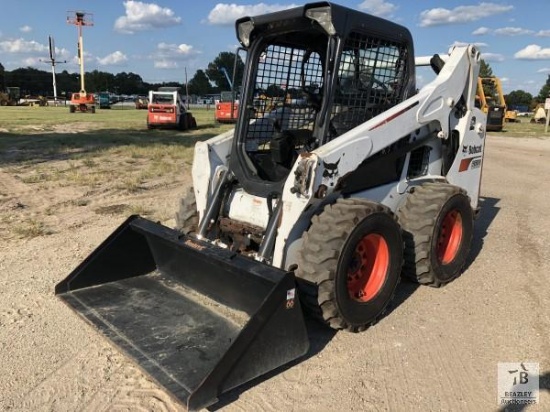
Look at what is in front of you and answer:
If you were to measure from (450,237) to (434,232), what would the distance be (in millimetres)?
624

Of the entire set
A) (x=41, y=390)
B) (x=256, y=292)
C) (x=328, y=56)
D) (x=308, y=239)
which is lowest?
(x=41, y=390)

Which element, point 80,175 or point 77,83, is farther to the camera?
point 77,83

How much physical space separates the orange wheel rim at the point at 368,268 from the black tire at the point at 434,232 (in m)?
0.58

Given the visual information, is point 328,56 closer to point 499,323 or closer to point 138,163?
point 499,323

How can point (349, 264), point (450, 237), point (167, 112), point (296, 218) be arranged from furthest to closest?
point (167, 112) → point (450, 237) → point (349, 264) → point (296, 218)

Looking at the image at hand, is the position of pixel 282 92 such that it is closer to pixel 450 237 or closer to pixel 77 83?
pixel 450 237

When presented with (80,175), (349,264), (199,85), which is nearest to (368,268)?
(349,264)

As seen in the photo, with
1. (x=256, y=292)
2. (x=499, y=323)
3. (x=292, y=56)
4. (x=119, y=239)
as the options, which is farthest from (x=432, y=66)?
(x=119, y=239)

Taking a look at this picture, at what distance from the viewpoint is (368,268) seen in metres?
3.90

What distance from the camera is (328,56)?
371 centimetres

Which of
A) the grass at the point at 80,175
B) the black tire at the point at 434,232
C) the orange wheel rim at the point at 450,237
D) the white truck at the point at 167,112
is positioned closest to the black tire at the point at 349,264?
the black tire at the point at 434,232

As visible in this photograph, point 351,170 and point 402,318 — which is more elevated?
point 351,170

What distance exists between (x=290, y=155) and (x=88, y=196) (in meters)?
4.82

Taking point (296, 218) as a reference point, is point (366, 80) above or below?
above
